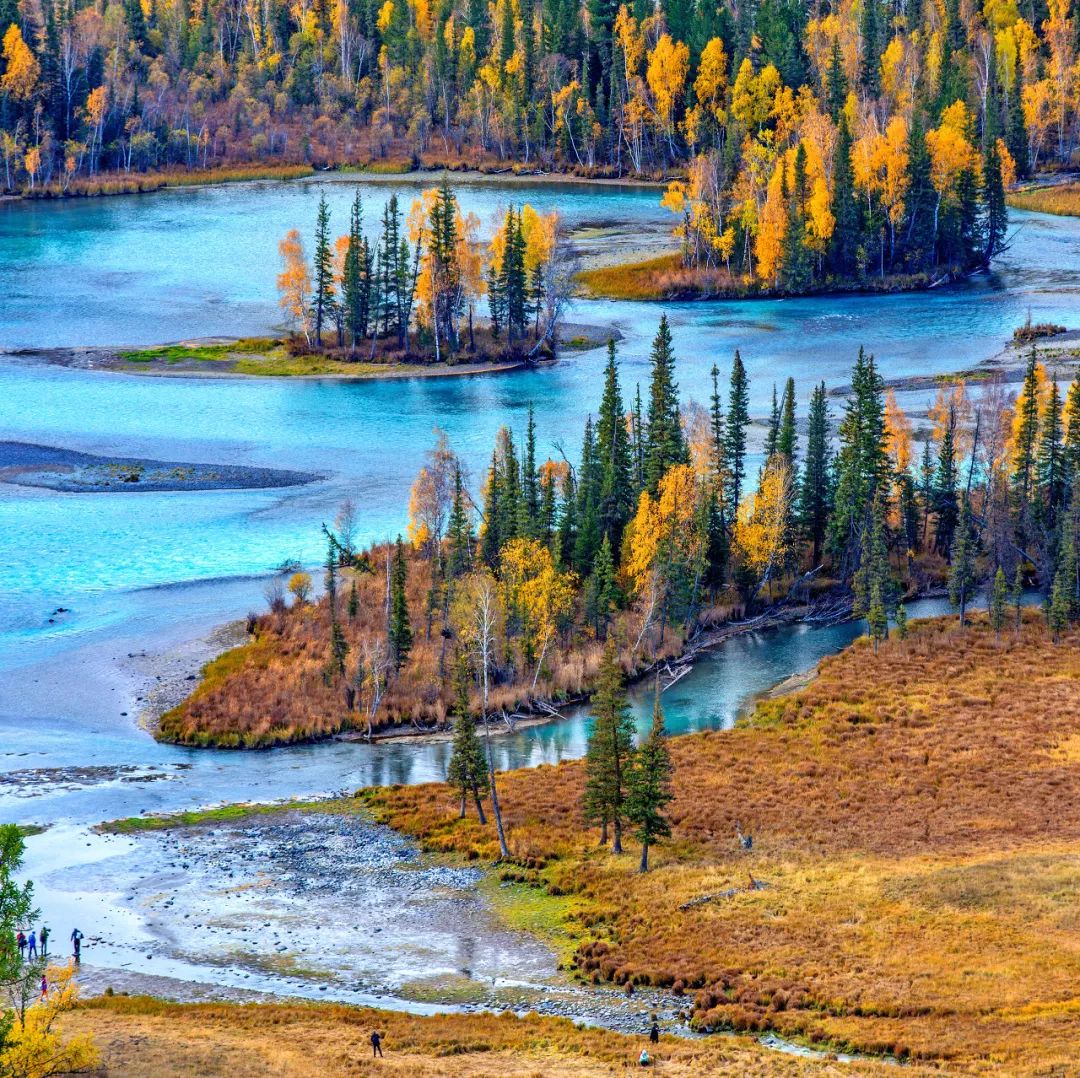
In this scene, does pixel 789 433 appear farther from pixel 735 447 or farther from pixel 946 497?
pixel 946 497

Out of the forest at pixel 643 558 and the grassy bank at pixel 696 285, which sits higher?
the grassy bank at pixel 696 285

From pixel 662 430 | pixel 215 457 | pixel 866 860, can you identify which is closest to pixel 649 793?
pixel 866 860

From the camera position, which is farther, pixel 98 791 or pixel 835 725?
pixel 835 725

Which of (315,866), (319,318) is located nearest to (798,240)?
(319,318)

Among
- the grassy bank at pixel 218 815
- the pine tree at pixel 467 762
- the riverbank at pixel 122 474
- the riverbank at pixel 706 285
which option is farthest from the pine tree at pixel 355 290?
the pine tree at pixel 467 762

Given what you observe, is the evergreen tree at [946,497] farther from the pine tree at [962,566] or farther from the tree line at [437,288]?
the tree line at [437,288]

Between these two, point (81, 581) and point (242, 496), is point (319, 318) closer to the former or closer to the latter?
point (242, 496)

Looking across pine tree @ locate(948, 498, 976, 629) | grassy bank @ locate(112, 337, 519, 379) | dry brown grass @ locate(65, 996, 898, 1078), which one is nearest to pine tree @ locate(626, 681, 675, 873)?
dry brown grass @ locate(65, 996, 898, 1078)
